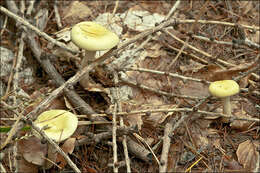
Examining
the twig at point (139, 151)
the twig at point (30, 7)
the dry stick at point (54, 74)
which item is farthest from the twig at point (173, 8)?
the twig at point (139, 151)

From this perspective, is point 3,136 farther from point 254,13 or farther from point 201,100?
point 254,13

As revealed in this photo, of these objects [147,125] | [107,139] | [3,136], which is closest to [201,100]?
[147,125]

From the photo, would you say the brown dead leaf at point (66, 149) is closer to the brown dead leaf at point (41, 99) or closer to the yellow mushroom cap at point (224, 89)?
the brown dead leaf at point (41, 99)

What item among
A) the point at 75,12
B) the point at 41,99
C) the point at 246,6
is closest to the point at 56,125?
the point at 41,99

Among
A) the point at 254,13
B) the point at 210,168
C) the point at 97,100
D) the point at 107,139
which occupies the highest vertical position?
the point at 254,13

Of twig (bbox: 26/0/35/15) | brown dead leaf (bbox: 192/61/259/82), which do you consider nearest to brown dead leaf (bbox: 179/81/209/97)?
brown dead leaf (bbox: 192/61/259/82)

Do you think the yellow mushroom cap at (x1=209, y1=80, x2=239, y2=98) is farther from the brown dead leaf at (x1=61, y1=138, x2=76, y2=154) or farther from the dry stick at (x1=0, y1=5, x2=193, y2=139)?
the brown dead leaf at (x1=61, y1=138, x2=76, y2=154)
